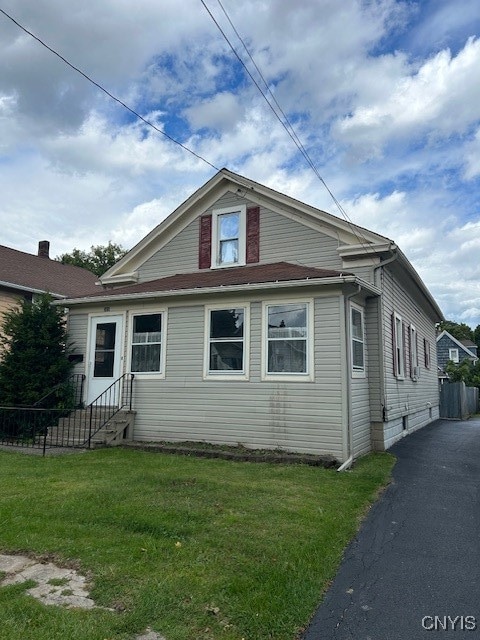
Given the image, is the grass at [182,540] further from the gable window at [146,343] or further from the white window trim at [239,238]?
the white window trim at [239,238]

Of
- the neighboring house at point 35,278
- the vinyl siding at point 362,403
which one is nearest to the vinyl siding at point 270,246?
the vinyl siding at point 362,403

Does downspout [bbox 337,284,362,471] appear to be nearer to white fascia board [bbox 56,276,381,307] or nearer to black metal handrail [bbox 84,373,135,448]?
white fascia board [bbox 56,276,381,307]

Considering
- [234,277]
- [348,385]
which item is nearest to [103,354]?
[234,277]

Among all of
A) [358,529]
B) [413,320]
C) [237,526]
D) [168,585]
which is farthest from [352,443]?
[413,320]

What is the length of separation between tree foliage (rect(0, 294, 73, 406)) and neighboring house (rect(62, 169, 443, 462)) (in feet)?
1.59

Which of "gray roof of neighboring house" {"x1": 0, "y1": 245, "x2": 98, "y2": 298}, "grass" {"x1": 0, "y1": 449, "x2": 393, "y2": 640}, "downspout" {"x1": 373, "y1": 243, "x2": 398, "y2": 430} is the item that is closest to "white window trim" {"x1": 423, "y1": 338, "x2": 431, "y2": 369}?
"downspout" {"x1": 373, "y1": 243, "x2": 398, "y2": 430}

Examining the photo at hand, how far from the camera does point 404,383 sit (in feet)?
41.7

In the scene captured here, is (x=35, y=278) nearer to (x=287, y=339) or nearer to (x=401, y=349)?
(x=287, y=339)

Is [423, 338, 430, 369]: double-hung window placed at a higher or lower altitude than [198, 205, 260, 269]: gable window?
lower

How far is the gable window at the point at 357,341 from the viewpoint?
9297mm

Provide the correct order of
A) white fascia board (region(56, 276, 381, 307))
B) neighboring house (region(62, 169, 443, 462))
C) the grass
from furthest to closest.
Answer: neighboring house (region(62, 169, 443, 462)) < white fascia board (region(56, 276, 381, 307)) < the grass

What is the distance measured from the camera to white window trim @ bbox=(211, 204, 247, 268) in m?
12.0

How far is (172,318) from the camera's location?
10.4 metres

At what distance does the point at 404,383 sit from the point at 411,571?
9.30 meters
